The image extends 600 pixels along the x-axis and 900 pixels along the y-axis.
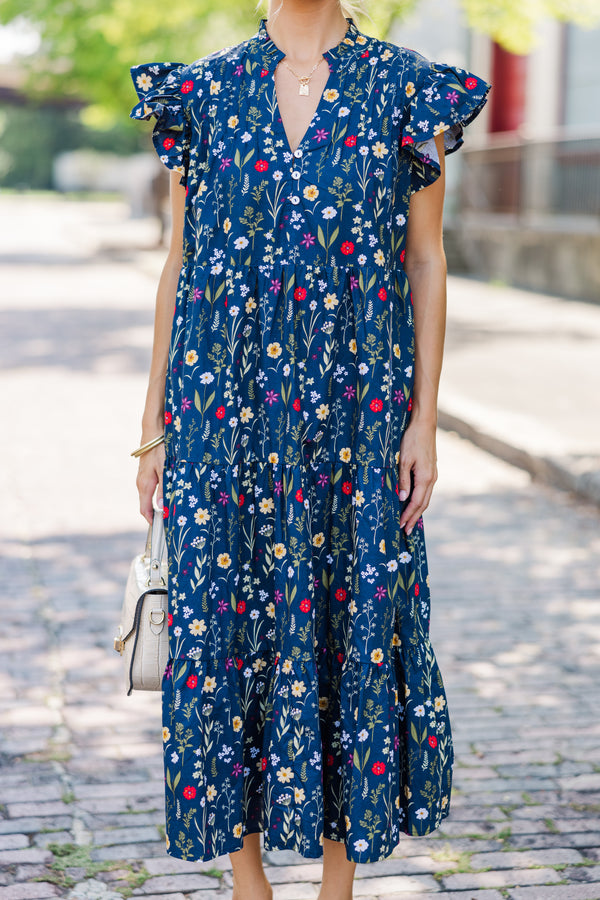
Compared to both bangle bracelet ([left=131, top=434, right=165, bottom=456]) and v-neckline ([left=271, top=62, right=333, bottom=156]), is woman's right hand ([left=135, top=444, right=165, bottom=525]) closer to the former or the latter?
bangle bracelet ([left=131, top=434, right=165, bottom=456])

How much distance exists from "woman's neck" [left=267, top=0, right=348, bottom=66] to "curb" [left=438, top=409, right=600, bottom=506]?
458 centimetres

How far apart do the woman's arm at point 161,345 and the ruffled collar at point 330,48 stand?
29 centimetres

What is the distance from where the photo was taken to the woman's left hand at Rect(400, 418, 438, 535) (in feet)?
7.66

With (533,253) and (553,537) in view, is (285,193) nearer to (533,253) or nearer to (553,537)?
(553,537)

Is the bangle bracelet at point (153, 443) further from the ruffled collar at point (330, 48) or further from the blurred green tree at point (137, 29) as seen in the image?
the blurred green tree at point (137, 29)

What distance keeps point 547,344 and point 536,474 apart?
482cm

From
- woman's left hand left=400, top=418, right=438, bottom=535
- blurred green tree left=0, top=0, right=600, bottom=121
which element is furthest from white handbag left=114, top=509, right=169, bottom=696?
blurred green tree left=0, top=0, right=600, bottom=121

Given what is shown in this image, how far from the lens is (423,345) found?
234cm

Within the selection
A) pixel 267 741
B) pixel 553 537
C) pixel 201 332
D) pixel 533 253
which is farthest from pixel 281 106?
pixel 533 253

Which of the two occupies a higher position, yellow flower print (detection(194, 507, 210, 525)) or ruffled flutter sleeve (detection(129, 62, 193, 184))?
ruffled flutter sleeve (detection(129, 62, 193, 184))

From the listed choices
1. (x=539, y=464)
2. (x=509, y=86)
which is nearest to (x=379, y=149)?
(x=539, y=464)

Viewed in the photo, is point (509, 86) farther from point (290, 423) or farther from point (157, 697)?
point (290, 423)

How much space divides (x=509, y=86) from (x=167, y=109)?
20596mm

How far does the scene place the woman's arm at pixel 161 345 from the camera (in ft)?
7.63
